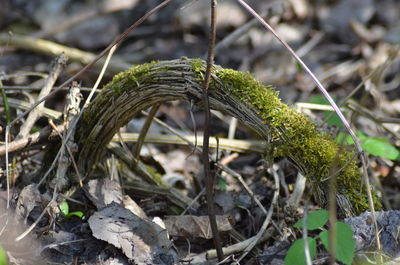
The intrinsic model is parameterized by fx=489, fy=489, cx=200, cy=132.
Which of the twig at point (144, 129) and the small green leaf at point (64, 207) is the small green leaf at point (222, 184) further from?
the small green leaf at point (64, 207)

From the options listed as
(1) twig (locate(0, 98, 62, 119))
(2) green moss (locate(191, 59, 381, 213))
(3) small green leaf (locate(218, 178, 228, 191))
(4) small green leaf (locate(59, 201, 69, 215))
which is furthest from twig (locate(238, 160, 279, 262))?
(1) twig (locate(0, 98, 62, 119))

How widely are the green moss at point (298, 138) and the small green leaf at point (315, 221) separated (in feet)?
0.68

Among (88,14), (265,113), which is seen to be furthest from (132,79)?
(88,14)

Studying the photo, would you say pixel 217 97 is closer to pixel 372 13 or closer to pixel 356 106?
pixel 356 106

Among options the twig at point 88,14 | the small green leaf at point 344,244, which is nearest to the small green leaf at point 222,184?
the small green leaf at point 344,244

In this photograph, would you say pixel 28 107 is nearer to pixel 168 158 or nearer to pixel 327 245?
pixel 168 158

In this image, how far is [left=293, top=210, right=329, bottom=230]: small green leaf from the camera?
1.53 metres

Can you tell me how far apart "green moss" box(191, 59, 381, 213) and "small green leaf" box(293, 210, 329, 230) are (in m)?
0.21

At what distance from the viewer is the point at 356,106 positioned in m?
2.66

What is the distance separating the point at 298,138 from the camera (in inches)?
70.7

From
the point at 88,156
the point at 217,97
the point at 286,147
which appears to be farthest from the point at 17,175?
the point at 286,147

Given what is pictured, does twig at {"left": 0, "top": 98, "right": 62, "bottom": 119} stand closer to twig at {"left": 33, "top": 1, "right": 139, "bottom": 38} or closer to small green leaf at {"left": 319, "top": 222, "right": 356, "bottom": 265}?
small green leaf at {"left": 319, "top": 222, "right": 356, "bottom": 265}

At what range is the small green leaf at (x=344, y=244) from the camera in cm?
141

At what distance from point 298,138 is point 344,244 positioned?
48 cm
